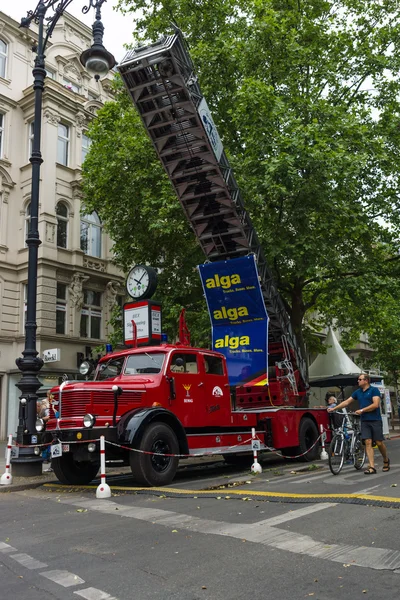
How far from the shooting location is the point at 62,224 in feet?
88.7

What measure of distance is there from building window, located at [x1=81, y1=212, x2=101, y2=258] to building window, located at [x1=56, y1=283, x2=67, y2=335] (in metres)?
2.71

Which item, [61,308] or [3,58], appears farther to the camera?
[3,58]

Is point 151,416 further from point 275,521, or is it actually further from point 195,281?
point 195,281

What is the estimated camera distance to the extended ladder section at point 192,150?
37.0 ft

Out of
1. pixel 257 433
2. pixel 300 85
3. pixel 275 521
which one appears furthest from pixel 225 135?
pixel 275 521

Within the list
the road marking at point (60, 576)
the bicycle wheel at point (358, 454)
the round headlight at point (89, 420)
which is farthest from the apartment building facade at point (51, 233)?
the road marking at point (60, 576)

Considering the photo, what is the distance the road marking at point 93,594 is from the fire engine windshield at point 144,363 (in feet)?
21.2

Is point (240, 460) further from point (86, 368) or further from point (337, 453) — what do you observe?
point (86, 368)

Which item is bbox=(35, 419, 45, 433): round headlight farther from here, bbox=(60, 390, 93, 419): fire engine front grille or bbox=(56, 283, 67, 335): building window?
bbox=(56, 283, 67, 335): building window

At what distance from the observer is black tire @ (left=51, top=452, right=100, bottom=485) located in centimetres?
1069

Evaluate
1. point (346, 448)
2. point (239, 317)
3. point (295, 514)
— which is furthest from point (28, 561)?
point (239, 317)

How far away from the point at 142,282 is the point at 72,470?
221 inches

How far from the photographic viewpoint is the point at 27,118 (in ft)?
89.2

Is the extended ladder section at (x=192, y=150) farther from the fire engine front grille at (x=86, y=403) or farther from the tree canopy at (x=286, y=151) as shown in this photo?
the fire engine front grille at (x=86, y=403)
